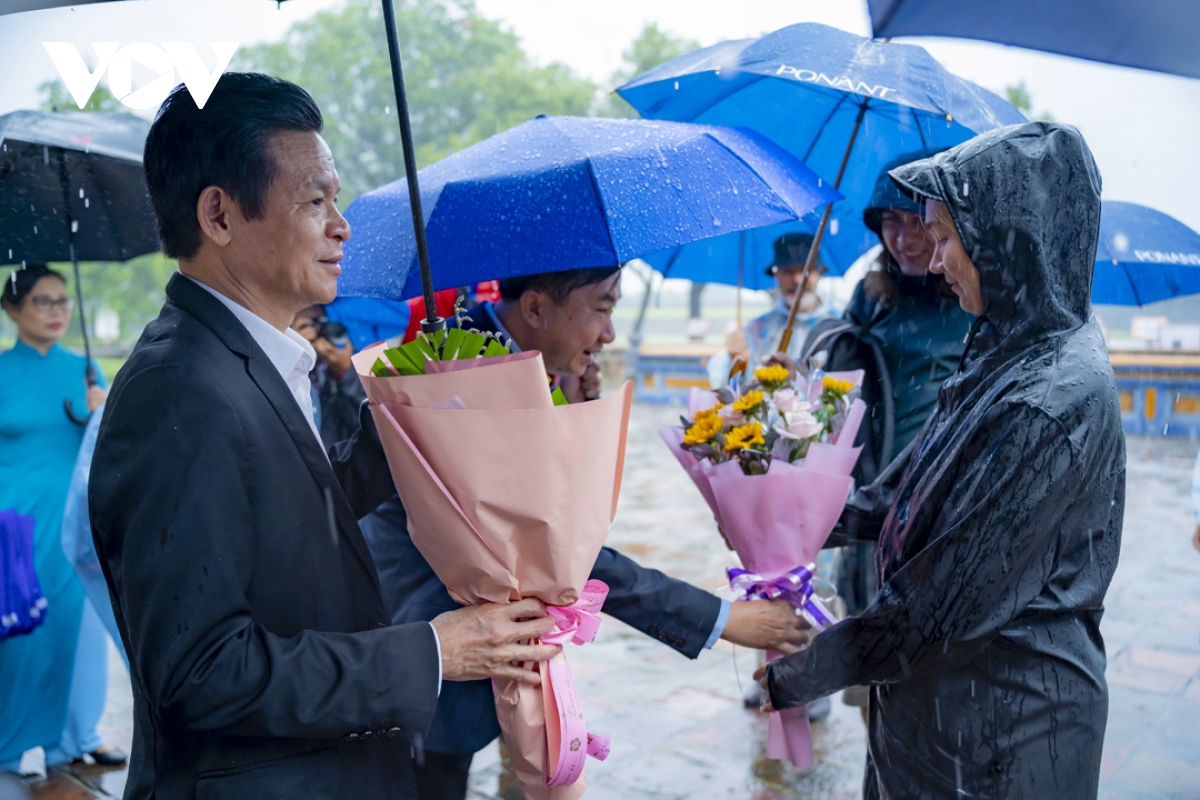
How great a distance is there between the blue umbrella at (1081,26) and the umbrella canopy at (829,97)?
374 mm

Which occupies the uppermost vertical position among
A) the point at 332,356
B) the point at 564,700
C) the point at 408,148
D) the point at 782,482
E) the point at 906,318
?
the point at 408,148

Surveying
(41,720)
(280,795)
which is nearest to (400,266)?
(280,795)

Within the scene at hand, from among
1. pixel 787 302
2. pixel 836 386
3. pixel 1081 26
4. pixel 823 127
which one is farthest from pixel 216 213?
pixel 787 302

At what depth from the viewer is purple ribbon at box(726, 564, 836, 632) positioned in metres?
2.27

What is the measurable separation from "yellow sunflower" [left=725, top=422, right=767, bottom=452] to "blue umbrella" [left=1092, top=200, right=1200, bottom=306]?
204 centimetres

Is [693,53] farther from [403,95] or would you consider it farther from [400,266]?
[403,95]

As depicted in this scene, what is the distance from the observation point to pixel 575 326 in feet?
8.29

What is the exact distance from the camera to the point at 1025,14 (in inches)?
75.3

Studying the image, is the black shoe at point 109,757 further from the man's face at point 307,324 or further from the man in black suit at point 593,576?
the man in black suit at point 593,576

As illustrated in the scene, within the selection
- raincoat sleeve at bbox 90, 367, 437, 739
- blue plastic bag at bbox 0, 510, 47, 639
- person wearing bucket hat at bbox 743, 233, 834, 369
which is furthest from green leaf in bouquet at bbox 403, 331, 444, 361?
person wearing bucket hat at bbox 743, 233, 834, 369

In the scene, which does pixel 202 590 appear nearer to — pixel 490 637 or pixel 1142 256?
pixel 490 637

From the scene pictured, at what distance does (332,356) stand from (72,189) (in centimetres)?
132

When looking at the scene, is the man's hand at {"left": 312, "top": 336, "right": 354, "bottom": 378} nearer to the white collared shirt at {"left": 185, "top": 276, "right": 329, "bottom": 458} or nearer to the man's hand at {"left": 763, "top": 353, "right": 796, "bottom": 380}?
the man's hand at {"left": 763, "top": 353, "right": 796, "bottom": 380}

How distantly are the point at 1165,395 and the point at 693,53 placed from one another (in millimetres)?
11876
